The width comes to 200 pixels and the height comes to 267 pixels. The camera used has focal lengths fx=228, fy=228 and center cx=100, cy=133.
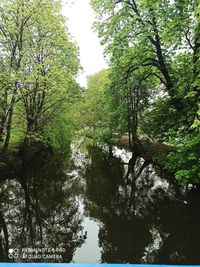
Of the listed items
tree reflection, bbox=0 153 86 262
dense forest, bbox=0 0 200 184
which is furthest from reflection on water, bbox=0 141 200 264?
dense forest, bbox=0 0 200 184

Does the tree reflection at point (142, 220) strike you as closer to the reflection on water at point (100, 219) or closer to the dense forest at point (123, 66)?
the reflection on water at point (100, 219)

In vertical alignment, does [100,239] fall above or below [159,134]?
below

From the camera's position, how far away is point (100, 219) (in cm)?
1142

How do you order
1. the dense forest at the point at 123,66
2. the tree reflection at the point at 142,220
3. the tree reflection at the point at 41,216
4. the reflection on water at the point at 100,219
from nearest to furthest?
the tree reflection at the point at 142,220 < the reflection on water at the point at 100,219 < the tree reflection at the point at 41,216 < the dense forest at the point at 123,66

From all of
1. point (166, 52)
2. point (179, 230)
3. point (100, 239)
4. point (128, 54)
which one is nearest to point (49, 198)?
point (100, 239)

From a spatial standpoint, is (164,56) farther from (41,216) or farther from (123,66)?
(41,216)

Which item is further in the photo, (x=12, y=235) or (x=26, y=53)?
(x=26, y=53)

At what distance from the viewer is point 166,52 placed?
15.6 m

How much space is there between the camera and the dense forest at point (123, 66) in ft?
39.2

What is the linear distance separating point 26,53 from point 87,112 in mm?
27887

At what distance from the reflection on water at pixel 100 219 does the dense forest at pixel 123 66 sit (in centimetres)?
212

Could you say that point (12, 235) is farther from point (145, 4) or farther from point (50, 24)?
point (50, 24)

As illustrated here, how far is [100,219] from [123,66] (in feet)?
33.9

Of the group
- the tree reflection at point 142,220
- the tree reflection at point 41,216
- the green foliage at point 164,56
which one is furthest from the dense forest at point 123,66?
the tree reflection at point 41,216
